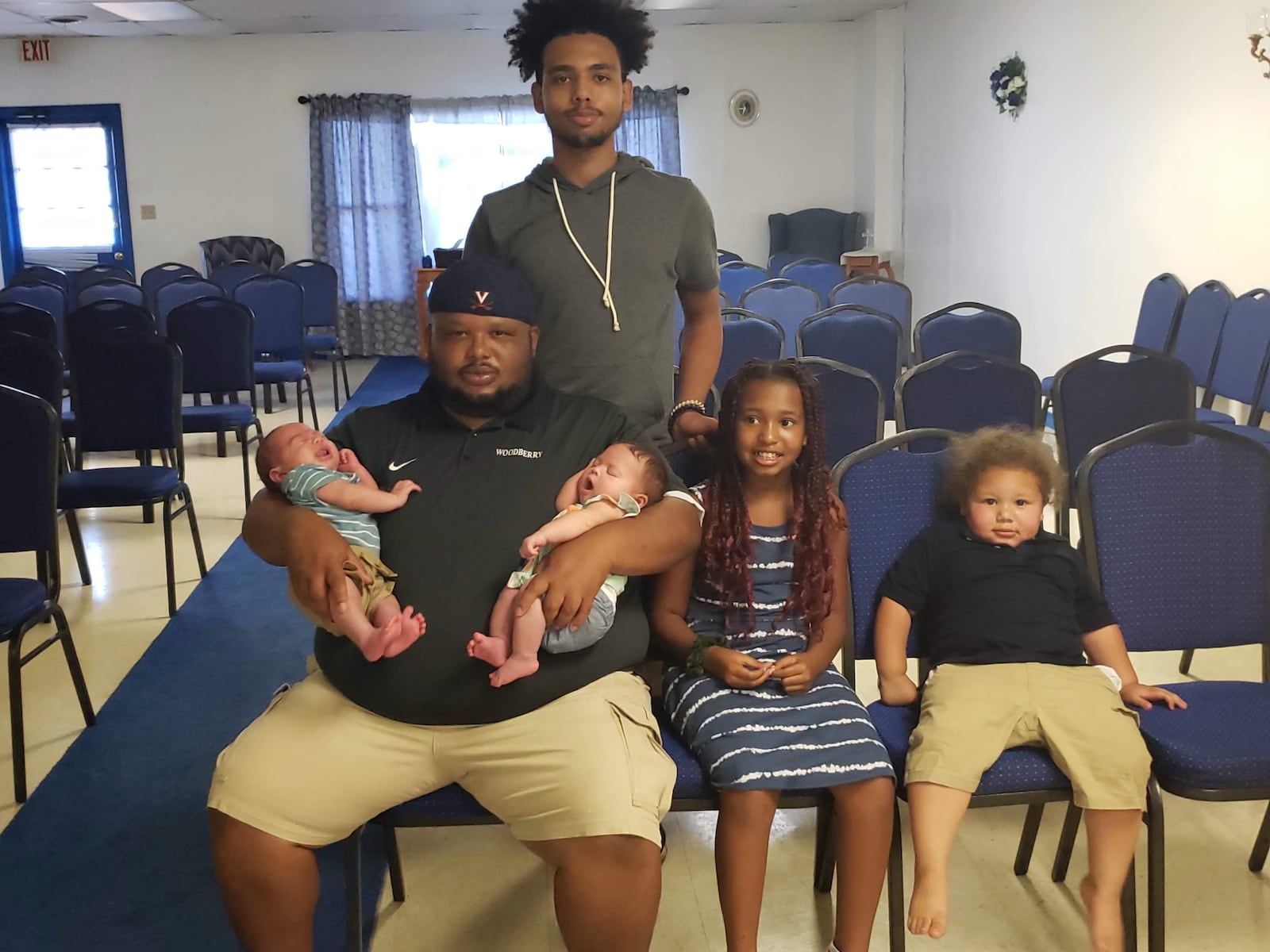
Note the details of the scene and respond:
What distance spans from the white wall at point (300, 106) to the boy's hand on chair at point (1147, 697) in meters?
8.97

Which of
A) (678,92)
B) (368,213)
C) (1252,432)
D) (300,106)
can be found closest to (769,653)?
(1252,432)

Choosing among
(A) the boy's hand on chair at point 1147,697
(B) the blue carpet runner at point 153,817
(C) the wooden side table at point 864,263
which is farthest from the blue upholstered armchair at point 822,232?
(A) the boy's hand on chair at point 1147,697

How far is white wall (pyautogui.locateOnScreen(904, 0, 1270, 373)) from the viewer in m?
4.84

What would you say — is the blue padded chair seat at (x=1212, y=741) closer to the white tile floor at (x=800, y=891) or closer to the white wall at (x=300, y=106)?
the white tile floor at (x=800, y=891)

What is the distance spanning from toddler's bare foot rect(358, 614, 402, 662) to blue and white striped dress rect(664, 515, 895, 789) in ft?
1.63

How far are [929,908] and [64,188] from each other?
35.5 ft

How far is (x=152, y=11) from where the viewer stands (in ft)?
27.6

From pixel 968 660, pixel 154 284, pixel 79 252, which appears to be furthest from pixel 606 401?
pixel 79 252

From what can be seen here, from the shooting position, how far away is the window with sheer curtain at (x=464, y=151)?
1003 cm

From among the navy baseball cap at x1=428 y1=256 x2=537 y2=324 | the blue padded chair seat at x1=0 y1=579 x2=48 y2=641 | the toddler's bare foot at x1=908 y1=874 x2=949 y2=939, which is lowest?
the toddler's bare foot at x1=908 y1=874 x2=949 y2=939

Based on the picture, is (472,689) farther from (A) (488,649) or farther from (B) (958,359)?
(B) (958,359)

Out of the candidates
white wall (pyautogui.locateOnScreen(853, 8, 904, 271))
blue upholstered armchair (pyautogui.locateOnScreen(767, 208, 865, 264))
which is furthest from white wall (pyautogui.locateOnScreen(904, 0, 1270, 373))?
blue upholstered armchair (pyautogui.locateOnScreen(767, 208, 865, 264))

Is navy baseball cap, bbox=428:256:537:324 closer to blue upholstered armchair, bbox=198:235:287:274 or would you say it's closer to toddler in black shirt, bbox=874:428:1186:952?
toddler in black shirt, bbox=874:428:1186:952

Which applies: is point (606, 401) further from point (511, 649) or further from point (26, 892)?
point (26, 892)
